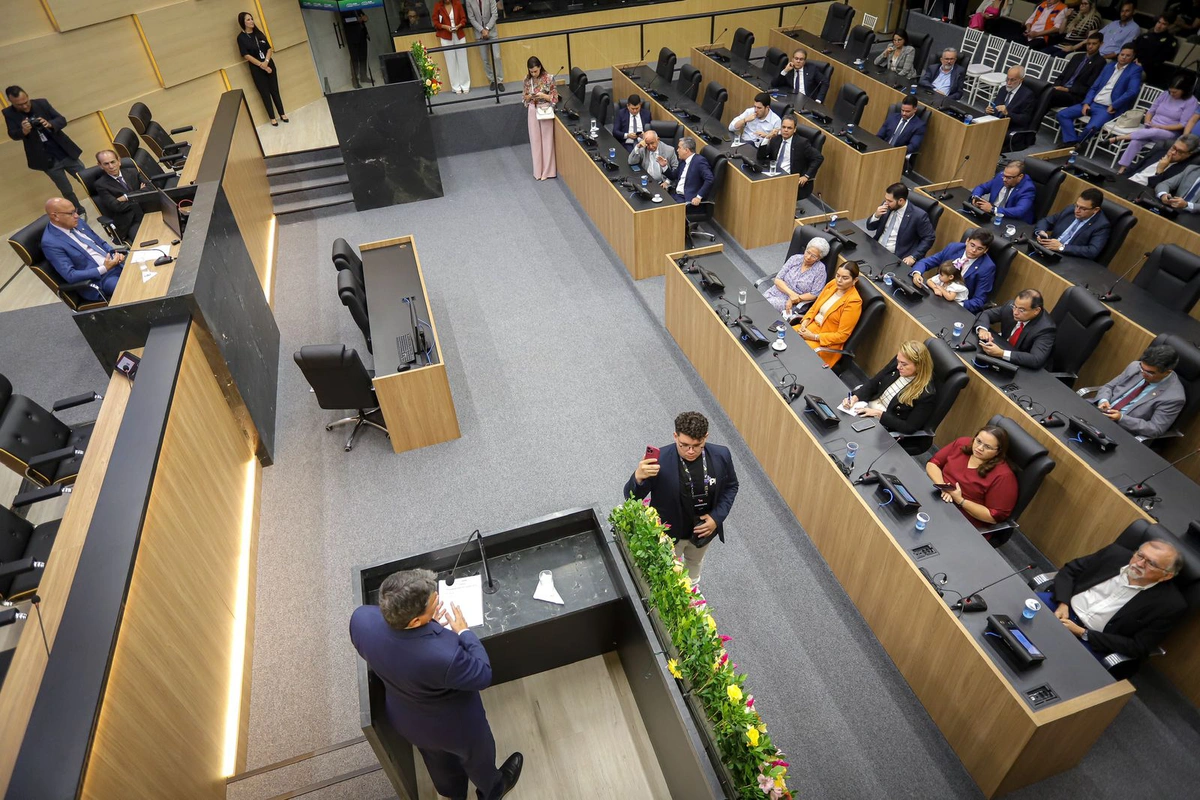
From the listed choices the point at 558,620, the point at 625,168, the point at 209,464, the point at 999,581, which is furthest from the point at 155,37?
the point at 999,581

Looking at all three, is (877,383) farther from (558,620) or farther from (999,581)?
(558,620)

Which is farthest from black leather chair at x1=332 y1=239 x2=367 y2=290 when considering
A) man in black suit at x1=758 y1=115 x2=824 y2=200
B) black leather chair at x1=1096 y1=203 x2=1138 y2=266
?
black leather chair at x1=1096 y1=203 x2=1138 y2=266

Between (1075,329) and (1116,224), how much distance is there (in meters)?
1.54

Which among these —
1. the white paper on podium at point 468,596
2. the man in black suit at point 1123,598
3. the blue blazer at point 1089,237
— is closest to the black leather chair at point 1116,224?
the blue blazer at point 1089,237

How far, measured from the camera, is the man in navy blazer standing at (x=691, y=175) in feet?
22.8

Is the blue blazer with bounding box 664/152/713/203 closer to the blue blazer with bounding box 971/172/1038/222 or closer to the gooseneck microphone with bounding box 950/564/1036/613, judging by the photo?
the blue blazer with bounding box 971/172/1038/222

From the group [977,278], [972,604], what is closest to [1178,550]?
[972,604]

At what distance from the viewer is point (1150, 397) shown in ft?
13.8

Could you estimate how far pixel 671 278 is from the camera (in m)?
5.82

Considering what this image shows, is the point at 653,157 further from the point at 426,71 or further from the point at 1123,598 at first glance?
the point at 1123,598

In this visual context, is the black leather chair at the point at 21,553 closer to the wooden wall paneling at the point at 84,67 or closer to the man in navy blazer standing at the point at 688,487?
the man in navy blazer standing at the point at 688,487

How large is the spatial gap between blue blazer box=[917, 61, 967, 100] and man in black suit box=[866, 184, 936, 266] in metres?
3.70

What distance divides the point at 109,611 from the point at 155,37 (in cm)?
880

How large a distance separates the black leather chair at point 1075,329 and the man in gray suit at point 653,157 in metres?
3.89
